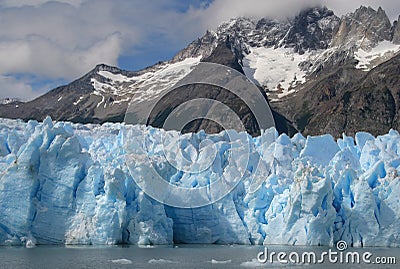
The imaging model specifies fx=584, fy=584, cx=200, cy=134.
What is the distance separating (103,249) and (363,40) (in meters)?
148

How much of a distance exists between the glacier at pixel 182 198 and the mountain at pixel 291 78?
64.5 m

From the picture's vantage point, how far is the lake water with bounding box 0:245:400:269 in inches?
806

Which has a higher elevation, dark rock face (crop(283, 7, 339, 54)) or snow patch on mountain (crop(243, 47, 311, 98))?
dark rock face (crop(283, 7, 339, 54))

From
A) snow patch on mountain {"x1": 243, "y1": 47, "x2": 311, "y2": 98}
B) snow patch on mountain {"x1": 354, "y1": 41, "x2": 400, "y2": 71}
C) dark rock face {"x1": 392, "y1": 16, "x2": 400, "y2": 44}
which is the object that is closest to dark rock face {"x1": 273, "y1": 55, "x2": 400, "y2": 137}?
snow patch on mountain {"x1": 354, "y1": 41, "x2": 400, "y2": 71}

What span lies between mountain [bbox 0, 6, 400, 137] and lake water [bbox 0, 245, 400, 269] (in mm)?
68986

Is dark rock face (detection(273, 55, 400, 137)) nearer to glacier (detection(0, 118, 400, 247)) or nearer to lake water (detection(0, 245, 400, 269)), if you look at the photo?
glacier (detection(0, 118, 400, 247))

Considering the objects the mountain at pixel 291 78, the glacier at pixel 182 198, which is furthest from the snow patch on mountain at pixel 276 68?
the glacier at pixel 182 198

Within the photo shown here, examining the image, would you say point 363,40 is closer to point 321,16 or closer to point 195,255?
point 321,16

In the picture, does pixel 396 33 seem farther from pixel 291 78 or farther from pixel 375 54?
pixel 291 78

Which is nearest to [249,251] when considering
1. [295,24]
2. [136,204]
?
[136,204]

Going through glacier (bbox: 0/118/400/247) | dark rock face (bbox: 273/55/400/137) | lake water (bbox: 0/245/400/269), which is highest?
dark rock face (bbox: 273/55/400/137)

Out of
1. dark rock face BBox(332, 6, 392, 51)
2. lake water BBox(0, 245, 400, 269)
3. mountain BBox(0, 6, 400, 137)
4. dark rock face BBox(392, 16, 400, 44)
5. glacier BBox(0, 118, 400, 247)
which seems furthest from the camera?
dark rock face BBox(332, 6, 392, 51)

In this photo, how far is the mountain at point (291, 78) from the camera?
101m

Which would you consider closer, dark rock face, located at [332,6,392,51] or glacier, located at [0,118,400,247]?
glacier, located at [0,118,400,247]
